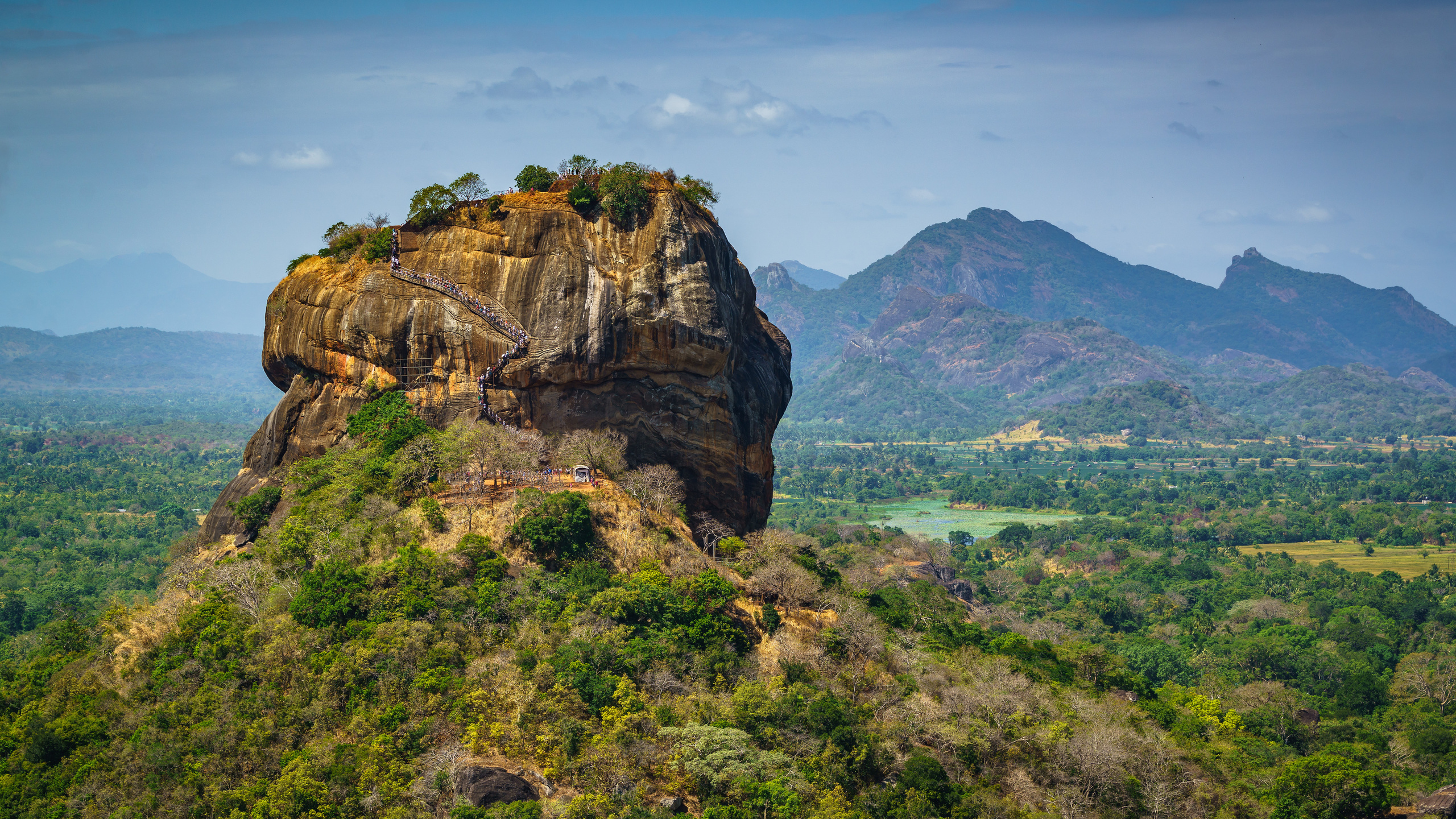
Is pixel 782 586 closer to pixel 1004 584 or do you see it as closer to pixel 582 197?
pixel 582 197

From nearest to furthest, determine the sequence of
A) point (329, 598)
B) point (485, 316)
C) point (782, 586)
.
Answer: point (329, 598), point (782, 586), point (485, 316)

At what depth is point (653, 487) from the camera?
128 feet

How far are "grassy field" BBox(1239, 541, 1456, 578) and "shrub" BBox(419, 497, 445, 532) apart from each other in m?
75.2

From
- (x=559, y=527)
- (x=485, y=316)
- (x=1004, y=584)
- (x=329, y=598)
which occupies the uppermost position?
(x=485, y=316)

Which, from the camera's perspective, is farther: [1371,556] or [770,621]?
[1371,556]

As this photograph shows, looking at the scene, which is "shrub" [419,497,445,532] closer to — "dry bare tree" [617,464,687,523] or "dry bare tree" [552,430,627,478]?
"dry bare tree" [552,430,627,478]

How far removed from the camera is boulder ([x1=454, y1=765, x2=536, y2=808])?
26.8 metres

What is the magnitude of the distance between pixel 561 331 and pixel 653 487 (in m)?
5.74

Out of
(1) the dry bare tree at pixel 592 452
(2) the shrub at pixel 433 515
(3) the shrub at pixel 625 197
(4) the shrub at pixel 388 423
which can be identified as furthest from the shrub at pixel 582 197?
(2) the shrub at pixel 433 515

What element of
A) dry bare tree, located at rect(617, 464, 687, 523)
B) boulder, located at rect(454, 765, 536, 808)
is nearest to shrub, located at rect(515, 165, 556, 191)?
dry bare tree, located at rect(617, 464, 687, 523)

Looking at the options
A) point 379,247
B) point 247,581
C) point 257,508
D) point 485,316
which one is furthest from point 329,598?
point 379,247

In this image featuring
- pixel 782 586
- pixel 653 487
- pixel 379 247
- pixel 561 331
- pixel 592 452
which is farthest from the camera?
pixel 379 247

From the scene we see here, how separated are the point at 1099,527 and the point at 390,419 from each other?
270ft

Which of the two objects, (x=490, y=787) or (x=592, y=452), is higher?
(x=592, y=452)
